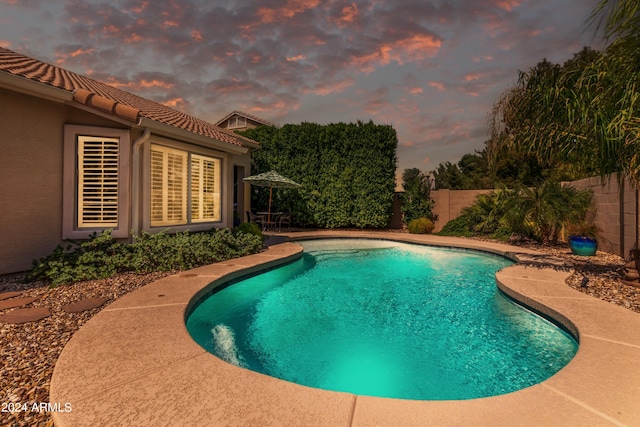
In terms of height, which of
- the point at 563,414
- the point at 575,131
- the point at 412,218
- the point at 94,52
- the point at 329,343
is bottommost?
the point at 329,343

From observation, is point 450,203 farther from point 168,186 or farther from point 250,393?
point 250,393

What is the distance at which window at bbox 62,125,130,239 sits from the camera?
661 cm

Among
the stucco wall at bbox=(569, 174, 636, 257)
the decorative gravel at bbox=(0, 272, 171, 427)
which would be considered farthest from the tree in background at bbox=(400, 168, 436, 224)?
the decorative gravel at bbox=(0, 272, 171, 427)

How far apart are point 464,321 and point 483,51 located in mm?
10141

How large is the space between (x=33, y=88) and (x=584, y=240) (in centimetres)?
1328

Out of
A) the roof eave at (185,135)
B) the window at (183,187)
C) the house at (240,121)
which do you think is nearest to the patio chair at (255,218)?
the window at (183,187)

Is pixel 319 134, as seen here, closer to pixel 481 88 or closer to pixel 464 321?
pixel 481 88

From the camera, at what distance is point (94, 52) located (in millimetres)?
10469

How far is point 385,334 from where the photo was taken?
14.1 feet

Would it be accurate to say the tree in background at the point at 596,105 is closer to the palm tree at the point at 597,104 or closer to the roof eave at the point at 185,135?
the palm tree at the point at 597,104

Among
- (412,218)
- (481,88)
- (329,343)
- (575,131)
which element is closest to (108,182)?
(329,343)

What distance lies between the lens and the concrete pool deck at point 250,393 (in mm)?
1933

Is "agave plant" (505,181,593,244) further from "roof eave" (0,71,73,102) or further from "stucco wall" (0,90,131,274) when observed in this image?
"stucco wall" (0,90,131,274)

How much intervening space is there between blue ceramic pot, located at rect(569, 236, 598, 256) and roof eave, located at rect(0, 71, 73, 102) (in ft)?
42.5
